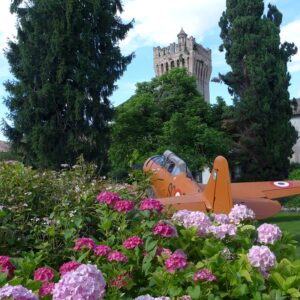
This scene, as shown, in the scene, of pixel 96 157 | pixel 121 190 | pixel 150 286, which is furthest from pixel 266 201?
pixel 96 157

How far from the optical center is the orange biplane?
7.95 metres

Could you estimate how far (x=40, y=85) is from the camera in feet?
66.5

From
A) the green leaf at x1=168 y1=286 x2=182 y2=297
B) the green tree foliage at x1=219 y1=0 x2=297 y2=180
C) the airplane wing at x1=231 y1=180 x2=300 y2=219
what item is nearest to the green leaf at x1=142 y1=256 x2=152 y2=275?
the green leaf at x1=168 y1=286 x2=182 y2=297

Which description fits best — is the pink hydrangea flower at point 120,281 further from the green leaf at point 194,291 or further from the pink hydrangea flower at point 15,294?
the pink hydrangea flower at point 15,294

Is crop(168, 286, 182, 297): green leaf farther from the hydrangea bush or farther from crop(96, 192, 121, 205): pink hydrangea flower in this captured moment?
crop(96, 192, 121, 205): pink hydrangea flower

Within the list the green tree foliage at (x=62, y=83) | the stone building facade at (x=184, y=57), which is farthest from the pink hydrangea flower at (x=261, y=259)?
the stone building facade at (x=184, y=57)

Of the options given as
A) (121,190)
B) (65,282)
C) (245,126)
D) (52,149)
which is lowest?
(65,282)

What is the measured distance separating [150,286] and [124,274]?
16 cm

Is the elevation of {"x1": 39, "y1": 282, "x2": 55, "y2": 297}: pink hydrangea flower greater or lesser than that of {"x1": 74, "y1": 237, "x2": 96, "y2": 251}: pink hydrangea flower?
lesser

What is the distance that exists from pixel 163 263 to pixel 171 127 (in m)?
22.2

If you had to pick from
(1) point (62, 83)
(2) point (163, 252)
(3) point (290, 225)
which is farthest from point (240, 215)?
(1) point (62, 83)

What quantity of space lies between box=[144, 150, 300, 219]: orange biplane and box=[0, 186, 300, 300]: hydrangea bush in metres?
1.39

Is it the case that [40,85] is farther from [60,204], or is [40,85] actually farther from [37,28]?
[60,204]

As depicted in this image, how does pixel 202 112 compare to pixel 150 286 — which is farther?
pixel 202 112
